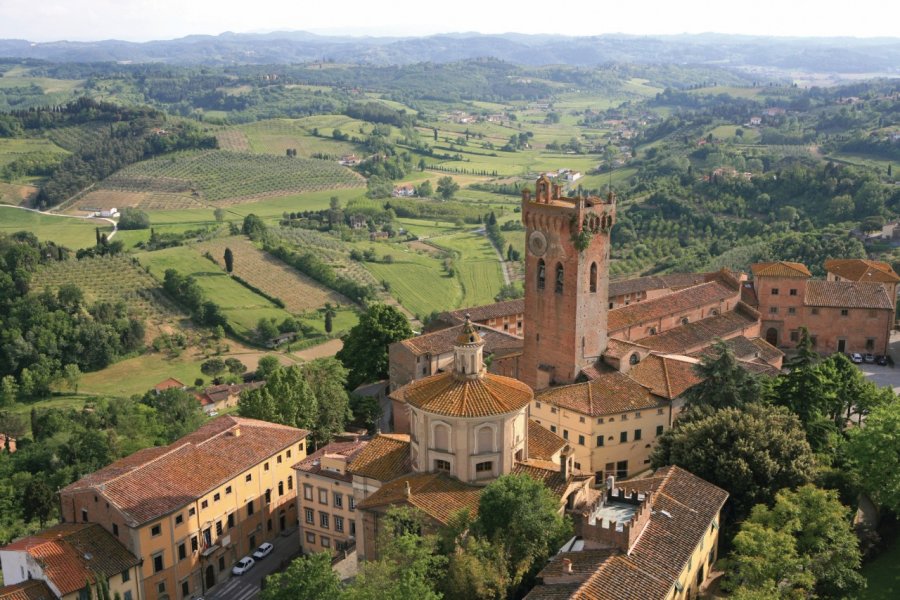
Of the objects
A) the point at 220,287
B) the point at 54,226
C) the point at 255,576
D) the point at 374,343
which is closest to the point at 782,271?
the point at 374,343

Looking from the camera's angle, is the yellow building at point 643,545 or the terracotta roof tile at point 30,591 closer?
the yellow building at point 643,545

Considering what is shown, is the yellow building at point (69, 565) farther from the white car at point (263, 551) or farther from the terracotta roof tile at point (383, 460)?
the terracotta roof tile at point (383, 460)

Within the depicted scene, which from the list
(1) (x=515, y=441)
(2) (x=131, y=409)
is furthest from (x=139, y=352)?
(1) (x=515, y=441)

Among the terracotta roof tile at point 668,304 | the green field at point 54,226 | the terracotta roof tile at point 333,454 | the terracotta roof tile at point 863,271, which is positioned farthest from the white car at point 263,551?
the green field at point 54,226

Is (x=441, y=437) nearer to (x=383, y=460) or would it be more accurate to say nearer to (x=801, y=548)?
(x=383, y=460)

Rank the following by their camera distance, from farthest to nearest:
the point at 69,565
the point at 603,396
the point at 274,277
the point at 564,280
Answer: the point at 274,277 → the point at 564,280 → the point at 603,396 → the point at 69,565

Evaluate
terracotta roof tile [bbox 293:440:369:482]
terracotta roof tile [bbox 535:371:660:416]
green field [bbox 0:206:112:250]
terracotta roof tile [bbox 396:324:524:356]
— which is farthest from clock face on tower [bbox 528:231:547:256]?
green field [bbox 0:206:112:250]
